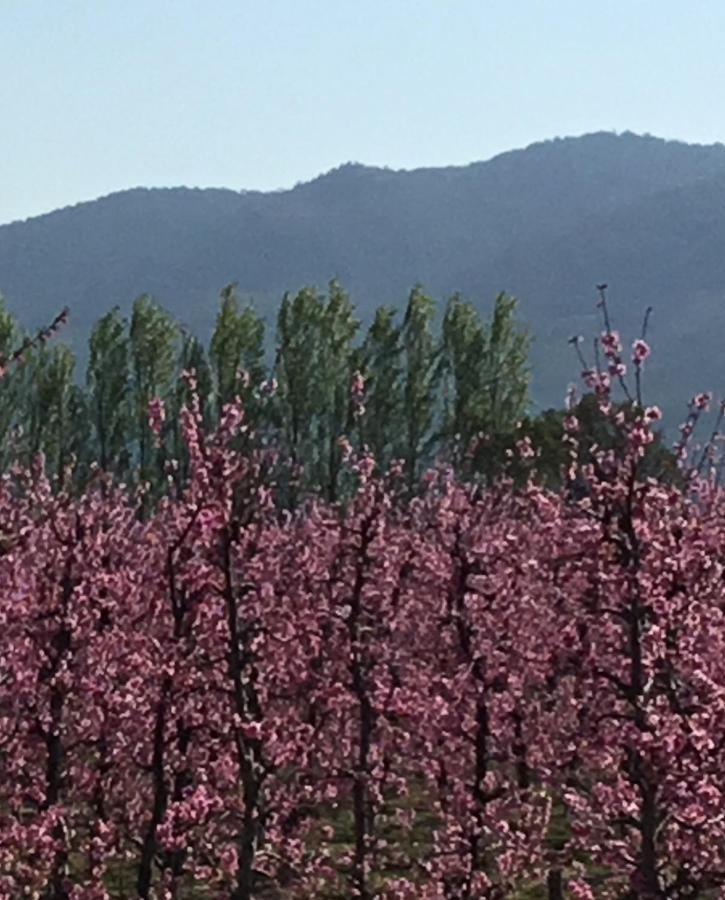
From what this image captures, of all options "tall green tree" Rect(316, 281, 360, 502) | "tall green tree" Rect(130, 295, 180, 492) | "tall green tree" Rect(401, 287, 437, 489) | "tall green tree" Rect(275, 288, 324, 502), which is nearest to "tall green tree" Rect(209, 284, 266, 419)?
"tall green tree" Rect(275, 288, 324, 502)

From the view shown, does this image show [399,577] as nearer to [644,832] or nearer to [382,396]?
[644,832]

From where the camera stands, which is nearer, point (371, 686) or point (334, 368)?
point (371, 686)

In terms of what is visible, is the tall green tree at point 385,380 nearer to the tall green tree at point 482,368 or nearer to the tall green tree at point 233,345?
the tall green tree at point 482,368

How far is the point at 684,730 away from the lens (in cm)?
1284

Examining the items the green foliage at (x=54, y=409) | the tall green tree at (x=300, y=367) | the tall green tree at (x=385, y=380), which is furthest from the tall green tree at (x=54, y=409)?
the tall green tree at (x=385, y=380)

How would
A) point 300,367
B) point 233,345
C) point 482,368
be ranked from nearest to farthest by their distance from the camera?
point 233,345 < point 300,367 < point 482,368

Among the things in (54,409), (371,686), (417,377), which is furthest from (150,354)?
(371,686)

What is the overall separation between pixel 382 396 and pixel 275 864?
60.5 metres

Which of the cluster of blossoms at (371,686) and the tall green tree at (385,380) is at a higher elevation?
the tall green tree at (385,380)

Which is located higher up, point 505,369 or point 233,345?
point 233,345

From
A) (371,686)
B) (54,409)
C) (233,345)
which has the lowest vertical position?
(371,686)

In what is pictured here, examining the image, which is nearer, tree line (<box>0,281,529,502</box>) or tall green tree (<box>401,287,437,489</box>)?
tree line (<box>0,281,529,502</box>)

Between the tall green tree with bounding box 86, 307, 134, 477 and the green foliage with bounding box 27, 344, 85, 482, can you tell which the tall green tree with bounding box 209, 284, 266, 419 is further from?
the green foliage with bounding box 27, 344, 85, 482

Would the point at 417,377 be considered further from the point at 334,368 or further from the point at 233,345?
the point at 233,345
